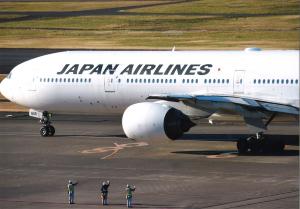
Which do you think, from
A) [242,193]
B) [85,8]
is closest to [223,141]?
[242,193]

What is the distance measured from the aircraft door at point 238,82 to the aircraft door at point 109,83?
20.7 ft

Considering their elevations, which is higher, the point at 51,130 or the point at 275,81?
the point at 275,81

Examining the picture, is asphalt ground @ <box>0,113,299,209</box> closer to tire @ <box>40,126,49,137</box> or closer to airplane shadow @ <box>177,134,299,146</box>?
airplane shadow @ <box>177,134,299,146</box>

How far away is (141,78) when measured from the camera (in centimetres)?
5009

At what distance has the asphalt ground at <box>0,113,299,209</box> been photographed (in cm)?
3647

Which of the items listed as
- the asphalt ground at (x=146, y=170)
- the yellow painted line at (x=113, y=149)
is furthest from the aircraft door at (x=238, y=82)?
the yellow painted line at (x=113, y=149)

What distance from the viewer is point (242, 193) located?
37281mm

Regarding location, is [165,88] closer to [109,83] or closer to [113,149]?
[109,83]

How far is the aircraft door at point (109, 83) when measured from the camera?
5069 centimetres

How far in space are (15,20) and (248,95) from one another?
7775cm

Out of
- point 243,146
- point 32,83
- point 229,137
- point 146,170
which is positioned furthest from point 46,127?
point 146,170

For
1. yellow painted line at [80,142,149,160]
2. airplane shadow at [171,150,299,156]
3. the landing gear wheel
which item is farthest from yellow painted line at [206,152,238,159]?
yellow painted line at [80,142,149,160]

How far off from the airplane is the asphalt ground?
131 centimetres

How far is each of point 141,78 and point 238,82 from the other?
5.03 m
